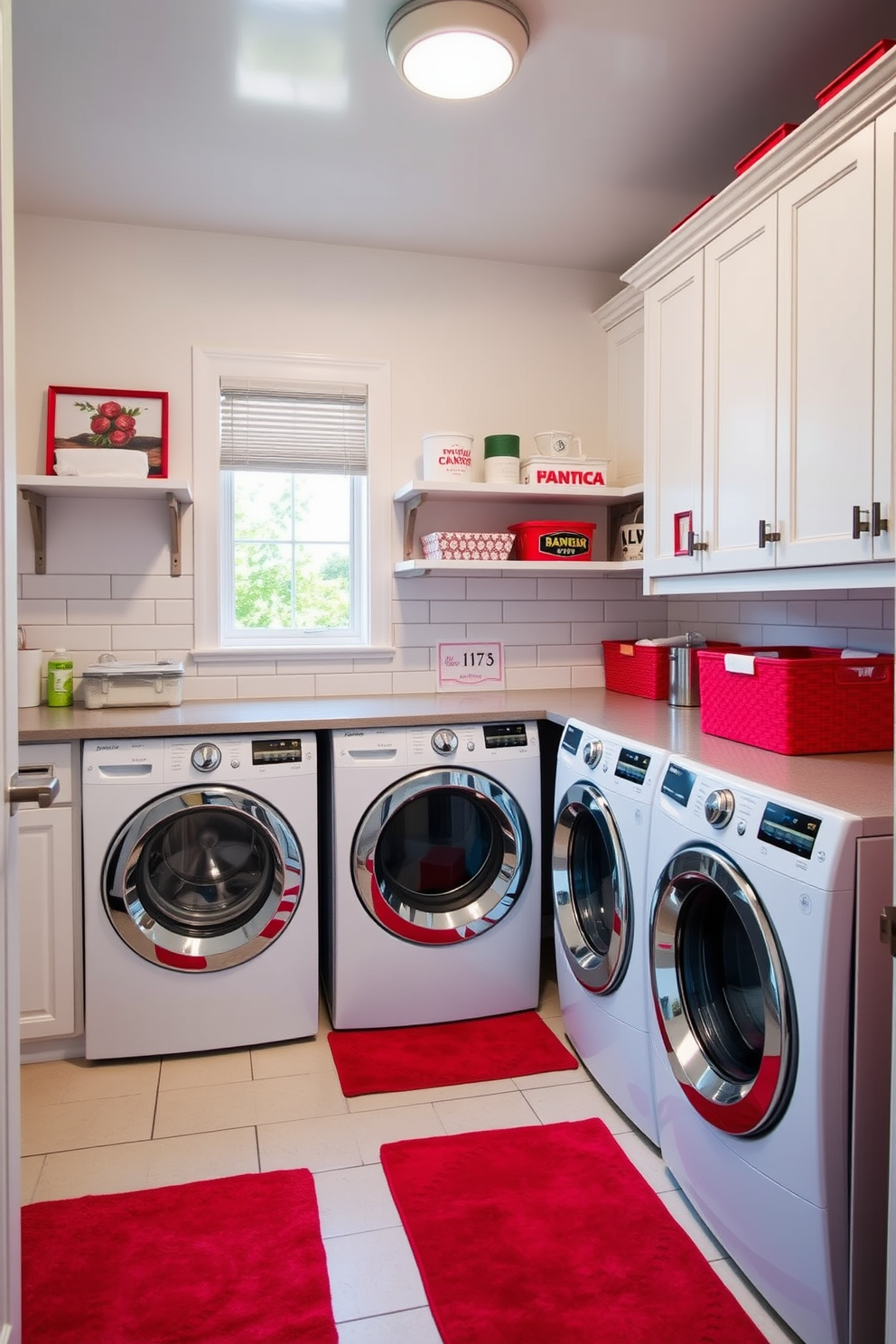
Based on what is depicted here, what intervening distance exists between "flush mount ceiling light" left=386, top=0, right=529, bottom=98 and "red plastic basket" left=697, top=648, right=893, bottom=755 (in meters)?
1.51

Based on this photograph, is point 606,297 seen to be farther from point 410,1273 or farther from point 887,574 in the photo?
point 410,1273

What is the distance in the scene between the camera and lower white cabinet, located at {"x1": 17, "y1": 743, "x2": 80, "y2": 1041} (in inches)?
100

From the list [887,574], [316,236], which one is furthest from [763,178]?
[316,236]

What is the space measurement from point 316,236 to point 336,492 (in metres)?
0.90

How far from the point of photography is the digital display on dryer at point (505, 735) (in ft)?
9.30

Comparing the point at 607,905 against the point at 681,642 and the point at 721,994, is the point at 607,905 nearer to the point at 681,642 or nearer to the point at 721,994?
the point at 721,994

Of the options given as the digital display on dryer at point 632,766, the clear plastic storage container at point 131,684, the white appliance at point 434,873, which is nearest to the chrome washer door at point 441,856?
the white appliance at point 434,873

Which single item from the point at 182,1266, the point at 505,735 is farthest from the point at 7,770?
the point at 505,735

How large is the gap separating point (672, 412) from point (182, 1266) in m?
2.48

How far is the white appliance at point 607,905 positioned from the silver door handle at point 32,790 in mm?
1356

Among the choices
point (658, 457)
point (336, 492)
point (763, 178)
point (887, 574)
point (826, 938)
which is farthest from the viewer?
point (336, 492)

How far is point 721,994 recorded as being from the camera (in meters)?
1.90

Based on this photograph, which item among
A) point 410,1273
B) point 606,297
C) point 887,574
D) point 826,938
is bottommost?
point 410,1273

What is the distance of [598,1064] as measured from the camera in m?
2.43
